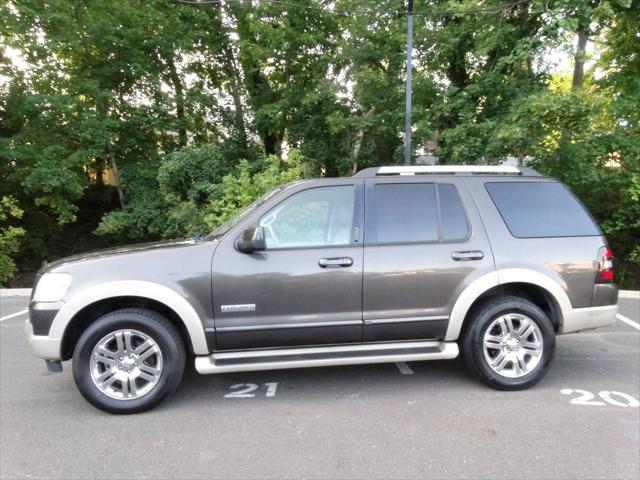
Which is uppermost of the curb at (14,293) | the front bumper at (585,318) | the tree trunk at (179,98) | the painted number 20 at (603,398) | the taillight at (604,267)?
the tree trunk at (179,98)

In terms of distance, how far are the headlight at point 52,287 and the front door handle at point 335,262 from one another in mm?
1961

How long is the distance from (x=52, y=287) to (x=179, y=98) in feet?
34.3

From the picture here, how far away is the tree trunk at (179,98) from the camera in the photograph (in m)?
12.7

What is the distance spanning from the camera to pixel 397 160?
36.4 ft

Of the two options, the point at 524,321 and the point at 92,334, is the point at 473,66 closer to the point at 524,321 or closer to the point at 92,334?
the point at 524,321

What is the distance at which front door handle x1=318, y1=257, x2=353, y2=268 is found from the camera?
3.60m

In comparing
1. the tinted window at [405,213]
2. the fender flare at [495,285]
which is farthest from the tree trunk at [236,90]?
the fender flare at [495,285]

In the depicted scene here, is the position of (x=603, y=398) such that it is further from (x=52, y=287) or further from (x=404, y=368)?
(x=52, y=287)

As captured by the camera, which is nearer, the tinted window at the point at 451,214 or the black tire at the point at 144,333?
the black tire at the point at 144,333

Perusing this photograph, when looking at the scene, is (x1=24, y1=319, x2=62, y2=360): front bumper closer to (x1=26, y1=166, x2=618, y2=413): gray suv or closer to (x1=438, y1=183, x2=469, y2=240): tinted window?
(x1=26, y1=166, x2=618, y2=413): gray suv

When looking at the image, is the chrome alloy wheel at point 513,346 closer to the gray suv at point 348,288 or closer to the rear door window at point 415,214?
the gray suv at point 348,288

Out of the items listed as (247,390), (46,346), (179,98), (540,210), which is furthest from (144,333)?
(179,98)

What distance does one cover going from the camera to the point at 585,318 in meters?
3.88

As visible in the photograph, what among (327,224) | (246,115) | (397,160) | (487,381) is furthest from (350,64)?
(487,381)
